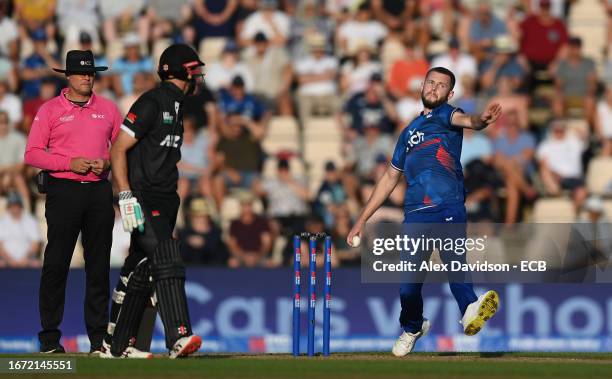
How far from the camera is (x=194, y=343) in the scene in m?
8.70

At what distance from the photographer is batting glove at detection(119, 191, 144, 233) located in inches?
345

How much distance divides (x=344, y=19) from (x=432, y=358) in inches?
351

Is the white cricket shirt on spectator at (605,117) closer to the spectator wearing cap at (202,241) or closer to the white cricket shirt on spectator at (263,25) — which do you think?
the white cricket shirt on spectator at (263,25)

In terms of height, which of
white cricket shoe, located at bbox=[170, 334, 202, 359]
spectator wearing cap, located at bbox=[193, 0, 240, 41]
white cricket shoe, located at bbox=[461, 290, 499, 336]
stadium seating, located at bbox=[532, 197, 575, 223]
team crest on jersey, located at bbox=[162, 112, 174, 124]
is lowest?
white cricket shoe, located at bbox=[170, 334, 202, 359]

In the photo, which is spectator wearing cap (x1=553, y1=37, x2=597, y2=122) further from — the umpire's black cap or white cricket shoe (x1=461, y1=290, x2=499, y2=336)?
the umpire's black cap

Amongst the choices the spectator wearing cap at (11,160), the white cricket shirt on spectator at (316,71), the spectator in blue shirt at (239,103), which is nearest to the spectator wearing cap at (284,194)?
the spectator in blue shirt at (239,103)

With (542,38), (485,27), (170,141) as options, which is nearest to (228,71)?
(485,27)

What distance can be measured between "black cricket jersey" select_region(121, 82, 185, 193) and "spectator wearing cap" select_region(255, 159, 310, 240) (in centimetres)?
643

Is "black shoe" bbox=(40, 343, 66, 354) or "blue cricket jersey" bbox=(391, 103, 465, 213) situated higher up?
"blue cricket jersey" bbox=(391, 103, 465, 213)

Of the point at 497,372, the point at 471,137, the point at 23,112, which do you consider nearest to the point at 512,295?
the point at 471,137

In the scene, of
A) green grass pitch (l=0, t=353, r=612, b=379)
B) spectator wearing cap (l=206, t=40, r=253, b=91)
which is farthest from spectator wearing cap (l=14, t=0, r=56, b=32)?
green grass pitch (l=0, t=353, r=612, b=379)

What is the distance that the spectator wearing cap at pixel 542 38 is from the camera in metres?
17.3

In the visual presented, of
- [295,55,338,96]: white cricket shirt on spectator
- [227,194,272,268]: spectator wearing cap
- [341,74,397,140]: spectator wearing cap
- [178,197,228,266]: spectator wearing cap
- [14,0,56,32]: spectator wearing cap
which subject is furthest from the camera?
[14,0,56,32]: spectator wearing cap

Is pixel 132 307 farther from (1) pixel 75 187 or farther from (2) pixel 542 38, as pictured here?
(2) pixel 542 38
